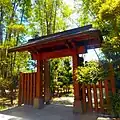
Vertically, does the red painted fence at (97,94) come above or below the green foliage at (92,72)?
below

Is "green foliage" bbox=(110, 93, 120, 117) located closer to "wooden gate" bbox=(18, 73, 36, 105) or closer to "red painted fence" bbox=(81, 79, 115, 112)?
"red painted fence" bbox=(81, 79, 115, 112)

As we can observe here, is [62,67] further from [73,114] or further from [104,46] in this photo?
[104,46]

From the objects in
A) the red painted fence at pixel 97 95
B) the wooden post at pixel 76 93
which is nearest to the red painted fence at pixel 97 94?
the red painted fence at pixel 97 95

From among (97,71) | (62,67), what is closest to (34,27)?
(62,67)

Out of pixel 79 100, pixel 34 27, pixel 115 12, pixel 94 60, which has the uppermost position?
pixel 34 27

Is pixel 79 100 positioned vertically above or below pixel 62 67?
below

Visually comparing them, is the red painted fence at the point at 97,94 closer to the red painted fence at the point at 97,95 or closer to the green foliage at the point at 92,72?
the red painted fence at the point at 97,95

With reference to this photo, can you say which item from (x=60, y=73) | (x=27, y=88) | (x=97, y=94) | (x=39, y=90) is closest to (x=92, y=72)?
(x=97, y=94)

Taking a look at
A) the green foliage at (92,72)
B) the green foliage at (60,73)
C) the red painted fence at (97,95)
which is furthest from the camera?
the green foliage at (60,73)

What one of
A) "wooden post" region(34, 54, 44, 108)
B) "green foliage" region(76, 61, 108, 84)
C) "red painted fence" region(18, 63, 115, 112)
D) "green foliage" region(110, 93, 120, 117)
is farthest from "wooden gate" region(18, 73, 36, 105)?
"green foliage" region(110, 93, 120, 117)

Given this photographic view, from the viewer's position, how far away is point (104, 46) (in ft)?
16.0

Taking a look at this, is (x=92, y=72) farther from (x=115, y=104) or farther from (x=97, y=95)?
(x=97, y=95)

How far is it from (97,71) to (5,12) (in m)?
9.97

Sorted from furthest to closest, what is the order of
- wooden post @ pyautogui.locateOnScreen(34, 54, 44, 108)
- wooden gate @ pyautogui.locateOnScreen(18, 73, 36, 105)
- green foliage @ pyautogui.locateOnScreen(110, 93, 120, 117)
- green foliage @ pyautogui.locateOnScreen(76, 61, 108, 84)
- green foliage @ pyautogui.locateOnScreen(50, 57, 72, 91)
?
1. green foliage @ pyautogui.locateOnScreen(50, 57, 72, 91)
2. wooden gate @ pyautogui.locateOnScreen(18, 73, 36, 105)
3. wooden post @ pyautogui.locateOnScreen(34, 54, 44, 108)
4. green foliage @ pyautogui.locateOnScreen(76, 61, 108, 84)
5. green foliage @ pyautogui.locateOnScreen(110, 93, 120, 117)
